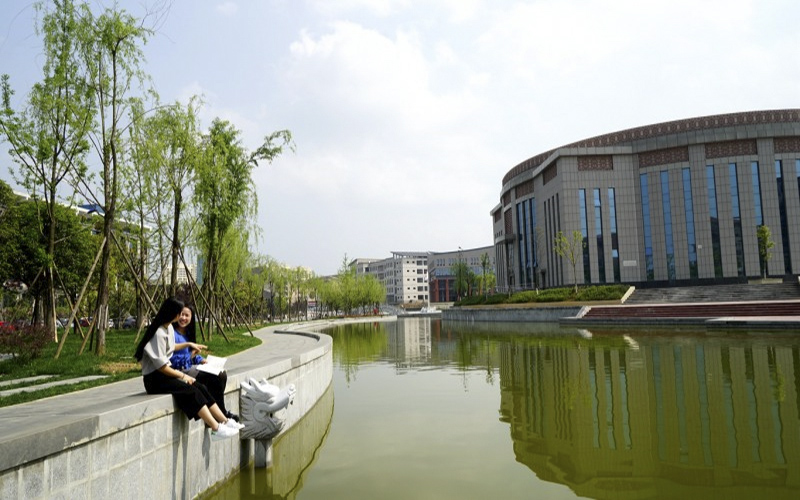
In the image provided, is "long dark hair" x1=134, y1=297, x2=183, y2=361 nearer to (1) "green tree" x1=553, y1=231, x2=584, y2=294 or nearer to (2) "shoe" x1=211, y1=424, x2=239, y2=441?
(2) "shoe" x1=211, y1=424, x2=239, y2=441

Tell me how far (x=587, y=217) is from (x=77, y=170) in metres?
44.0

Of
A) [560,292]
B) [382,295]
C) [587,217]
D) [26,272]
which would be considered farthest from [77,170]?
[382,295]

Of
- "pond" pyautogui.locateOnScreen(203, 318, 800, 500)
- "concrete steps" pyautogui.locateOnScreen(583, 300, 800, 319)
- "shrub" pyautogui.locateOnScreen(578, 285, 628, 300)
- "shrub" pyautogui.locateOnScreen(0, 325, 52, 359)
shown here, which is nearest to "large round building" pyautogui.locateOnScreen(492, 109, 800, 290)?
"shrub" pyautogui.locateOnScreen(578, 285, 628, 300)

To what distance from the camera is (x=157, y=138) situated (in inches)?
566

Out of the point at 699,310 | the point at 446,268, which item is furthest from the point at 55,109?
the point at 446,268

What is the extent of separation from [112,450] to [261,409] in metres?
1.97

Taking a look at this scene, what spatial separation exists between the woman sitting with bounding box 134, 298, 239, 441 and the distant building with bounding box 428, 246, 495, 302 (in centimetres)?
11682

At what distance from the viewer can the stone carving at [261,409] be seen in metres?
5.93

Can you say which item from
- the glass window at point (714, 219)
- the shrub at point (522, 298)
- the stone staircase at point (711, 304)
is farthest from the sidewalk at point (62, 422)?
the glass window at point (714, 219)

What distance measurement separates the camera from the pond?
5.22 m

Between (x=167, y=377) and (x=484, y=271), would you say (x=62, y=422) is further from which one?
(x=484, y=271)

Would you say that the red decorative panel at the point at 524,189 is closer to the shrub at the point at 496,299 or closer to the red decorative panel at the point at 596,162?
the red decorative panel at the point at 596,162

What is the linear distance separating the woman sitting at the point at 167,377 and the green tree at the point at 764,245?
48510mm

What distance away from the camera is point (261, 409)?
5.95 m
